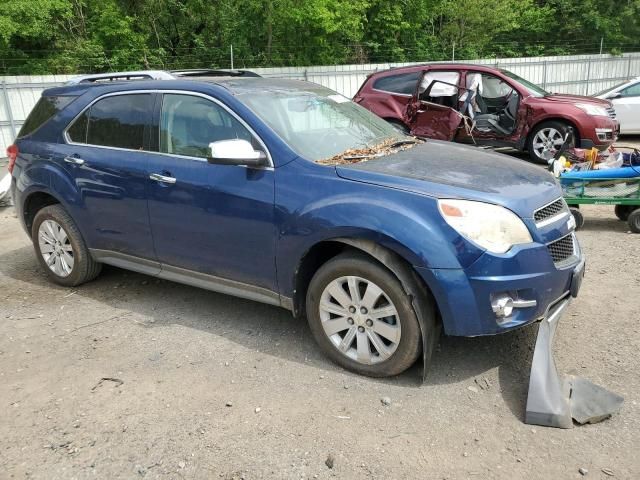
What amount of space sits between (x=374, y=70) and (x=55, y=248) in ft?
43.8

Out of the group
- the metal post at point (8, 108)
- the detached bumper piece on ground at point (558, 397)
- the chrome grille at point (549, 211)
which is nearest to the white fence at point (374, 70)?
the metal post at point (8, 108)

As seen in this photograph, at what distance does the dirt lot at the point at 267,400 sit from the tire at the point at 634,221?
1.48 metres

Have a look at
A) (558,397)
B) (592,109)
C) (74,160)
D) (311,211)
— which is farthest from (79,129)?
(592,109)

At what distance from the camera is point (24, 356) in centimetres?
415

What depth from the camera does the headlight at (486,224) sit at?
3.23 m

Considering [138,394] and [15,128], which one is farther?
[15,128]

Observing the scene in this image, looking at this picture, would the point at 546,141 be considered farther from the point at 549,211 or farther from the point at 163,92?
the point at 163,92

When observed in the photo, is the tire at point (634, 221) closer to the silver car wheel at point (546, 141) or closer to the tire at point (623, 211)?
the tire at point (623, 211)

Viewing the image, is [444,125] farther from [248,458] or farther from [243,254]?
[248,458]

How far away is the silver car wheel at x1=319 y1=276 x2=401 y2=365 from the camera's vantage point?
3463mm

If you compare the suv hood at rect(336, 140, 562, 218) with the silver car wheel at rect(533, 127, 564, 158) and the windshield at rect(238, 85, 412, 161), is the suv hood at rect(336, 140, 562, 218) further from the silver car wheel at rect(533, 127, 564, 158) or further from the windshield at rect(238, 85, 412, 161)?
the silver car wheel at rect(533, 127, 564, 158)

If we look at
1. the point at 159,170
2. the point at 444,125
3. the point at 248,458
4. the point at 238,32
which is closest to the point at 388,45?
the point at 238,32

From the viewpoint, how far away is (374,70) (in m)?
17.0

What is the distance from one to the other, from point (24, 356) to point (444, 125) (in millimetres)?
7510
